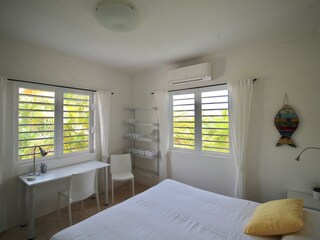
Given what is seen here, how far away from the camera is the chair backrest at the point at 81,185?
220 cm

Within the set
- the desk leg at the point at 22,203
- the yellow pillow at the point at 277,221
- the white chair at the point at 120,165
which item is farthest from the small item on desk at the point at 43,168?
the yellow pillow at the point at 277,221

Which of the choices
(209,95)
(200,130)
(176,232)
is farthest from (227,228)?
(209,95)

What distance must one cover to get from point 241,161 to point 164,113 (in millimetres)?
1549

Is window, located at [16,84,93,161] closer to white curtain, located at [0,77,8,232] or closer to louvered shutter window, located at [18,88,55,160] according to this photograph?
louvered shutter window, located at [18,88,55,160]

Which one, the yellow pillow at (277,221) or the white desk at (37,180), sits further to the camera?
the white desk at (37,180)

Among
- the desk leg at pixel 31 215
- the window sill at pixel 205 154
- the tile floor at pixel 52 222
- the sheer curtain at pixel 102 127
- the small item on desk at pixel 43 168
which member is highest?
the sheer curtain at pixel 102 127

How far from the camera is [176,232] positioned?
1324 millimetres

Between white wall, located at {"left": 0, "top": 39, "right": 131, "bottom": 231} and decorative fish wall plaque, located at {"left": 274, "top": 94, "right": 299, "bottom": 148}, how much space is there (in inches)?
114

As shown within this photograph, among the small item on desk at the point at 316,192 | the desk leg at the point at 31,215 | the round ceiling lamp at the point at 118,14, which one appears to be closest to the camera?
the round ceiling lamp at the point at 118,14

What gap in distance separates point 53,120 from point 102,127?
0.83m

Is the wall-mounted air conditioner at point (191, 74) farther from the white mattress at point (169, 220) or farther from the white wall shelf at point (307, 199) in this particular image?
the white wall shelf at point (307, 199)

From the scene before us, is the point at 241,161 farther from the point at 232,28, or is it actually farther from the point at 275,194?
the point at 232,28

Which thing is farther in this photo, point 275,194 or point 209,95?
point 209,95

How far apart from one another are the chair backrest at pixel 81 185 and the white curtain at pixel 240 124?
2108 millimetres
